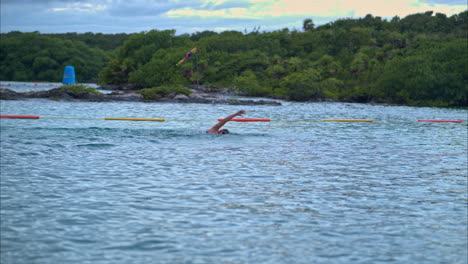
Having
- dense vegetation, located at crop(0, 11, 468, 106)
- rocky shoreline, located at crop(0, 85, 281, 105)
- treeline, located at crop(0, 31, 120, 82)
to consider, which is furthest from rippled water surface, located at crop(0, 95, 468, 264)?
treeline, located at crop(0, 31, 120, 82)

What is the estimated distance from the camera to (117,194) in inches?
445

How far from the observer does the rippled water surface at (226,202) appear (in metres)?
7.85

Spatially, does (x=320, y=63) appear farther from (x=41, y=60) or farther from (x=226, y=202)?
(x=41, y=60)

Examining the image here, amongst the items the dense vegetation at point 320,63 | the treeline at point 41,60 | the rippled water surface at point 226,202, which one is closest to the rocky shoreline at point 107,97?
the dense vegetation at point 320,63

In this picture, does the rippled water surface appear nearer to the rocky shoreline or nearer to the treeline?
the rocky shoreline

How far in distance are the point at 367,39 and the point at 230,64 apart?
97.1 ft

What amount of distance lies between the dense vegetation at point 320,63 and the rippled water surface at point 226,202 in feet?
166

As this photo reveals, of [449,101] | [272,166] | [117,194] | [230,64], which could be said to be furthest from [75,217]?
[230,64]

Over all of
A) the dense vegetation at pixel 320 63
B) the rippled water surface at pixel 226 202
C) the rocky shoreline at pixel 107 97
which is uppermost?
the dense vegetation at pixel 320 63

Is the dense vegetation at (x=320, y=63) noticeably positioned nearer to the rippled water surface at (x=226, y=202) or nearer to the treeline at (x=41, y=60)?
the treeline at (x=41, y=60)

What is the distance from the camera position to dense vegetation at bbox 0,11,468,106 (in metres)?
69.2

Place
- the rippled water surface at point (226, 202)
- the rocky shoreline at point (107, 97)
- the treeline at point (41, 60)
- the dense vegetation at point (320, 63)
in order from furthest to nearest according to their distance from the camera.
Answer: the treeline at point (41, 60)
the dense vegetation at point (320, 63)
the rocky shoreline at point (107, 97)
the rippled water surface at point (226, 202)

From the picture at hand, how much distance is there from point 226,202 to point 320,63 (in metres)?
82.0

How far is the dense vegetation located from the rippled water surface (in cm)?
5048
